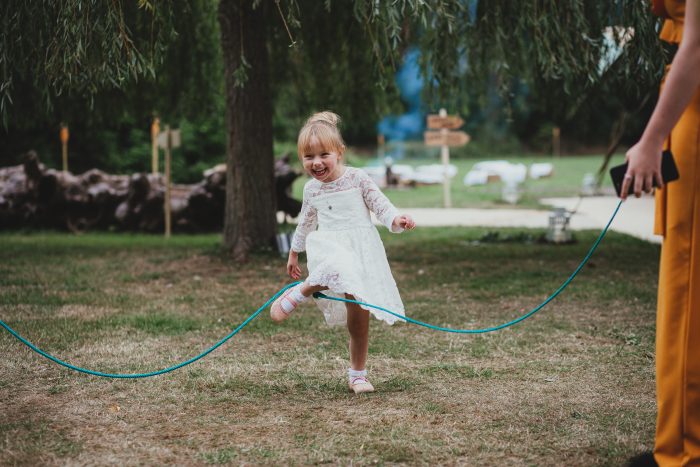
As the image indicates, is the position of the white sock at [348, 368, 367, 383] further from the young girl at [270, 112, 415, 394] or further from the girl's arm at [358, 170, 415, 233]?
the girl's arm at [358, 170, 415, 233]

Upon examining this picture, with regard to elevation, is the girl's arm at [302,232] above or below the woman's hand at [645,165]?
below

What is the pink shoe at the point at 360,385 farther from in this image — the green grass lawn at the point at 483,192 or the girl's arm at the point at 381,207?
the green grass lawn at the point at 483,192

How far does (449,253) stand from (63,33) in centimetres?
519

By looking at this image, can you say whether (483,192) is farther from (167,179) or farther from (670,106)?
(670,106)

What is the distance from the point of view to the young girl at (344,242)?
375 centimetres

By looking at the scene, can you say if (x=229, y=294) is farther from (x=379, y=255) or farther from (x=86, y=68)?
(x=379, y=255)

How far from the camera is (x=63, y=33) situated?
5504 mm

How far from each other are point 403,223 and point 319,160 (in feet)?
1.72

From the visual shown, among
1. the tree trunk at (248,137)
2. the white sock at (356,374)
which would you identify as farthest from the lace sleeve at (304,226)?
the tree trunk at (248,137)

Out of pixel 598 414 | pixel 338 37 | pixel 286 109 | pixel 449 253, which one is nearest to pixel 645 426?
pixel 598 414

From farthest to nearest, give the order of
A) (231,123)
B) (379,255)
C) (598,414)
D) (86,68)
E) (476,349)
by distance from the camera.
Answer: (231,123) < (86,68) < (476,349) < (379,255) < (598,414)

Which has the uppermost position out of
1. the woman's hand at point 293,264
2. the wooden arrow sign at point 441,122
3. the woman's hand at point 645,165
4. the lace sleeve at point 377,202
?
the wooden arrow sign at point 441,122

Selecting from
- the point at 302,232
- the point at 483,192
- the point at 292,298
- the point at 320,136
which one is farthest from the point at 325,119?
the point at 483,192

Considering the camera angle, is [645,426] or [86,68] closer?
[645,426]
